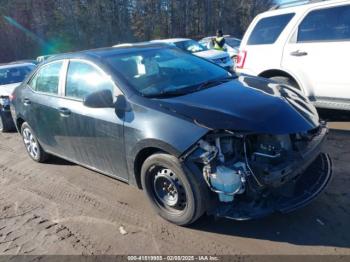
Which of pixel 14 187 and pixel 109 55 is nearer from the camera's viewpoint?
pixel 109 55

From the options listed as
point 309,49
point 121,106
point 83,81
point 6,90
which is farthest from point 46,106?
point 309,49

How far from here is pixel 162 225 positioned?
3768 mm

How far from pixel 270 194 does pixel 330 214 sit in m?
0.76

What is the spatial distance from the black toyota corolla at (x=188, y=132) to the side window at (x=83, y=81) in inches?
0.5

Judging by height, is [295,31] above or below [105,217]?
above

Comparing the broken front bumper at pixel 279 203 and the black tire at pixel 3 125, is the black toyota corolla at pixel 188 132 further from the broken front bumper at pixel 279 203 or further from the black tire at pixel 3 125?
the black tire at pixel 3 125

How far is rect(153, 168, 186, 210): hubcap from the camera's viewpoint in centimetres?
350

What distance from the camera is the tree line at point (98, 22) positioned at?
31.5 m

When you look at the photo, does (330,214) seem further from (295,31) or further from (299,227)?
(295,31)

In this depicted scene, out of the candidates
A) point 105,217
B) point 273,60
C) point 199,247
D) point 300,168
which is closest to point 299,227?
point 300,168

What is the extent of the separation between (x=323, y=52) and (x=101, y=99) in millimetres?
3820

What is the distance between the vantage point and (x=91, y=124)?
4.24 meters

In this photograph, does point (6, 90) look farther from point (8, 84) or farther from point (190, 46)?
point (190, 46)

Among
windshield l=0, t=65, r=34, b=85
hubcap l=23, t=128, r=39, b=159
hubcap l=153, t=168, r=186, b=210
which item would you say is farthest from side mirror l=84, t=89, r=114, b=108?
windshield l=0, t=65, r=34, b=85
